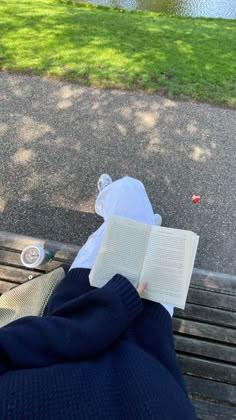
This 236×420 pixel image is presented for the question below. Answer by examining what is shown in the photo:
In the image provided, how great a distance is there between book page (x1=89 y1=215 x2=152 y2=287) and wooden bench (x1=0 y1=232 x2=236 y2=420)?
1.68 feet

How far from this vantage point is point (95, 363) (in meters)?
1.29

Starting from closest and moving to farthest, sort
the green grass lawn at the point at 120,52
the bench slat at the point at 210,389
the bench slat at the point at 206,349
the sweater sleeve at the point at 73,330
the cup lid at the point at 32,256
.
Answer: the sweater sleeve at the point at 73,330 < the bench slat at the point at 210,389 < the bench slat at the point at 206,349 < the cup lid at the point at 32,256 < the green grass lawn at the point at 120,52

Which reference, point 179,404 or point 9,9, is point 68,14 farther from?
point 179,404

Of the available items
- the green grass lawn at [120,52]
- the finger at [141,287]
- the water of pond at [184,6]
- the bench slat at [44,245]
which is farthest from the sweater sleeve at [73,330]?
the water of pond at [184,6]

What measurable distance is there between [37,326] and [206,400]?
39.2 inches

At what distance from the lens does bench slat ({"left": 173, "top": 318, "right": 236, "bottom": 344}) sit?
6.56 feet

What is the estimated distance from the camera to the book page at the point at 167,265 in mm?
1706

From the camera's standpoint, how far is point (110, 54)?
5.07m

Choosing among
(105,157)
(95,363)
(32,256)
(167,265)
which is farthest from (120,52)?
(95,363)

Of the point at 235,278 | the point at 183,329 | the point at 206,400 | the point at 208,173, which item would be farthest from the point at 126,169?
the point at 206,400

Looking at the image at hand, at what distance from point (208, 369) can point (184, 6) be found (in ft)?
34.8

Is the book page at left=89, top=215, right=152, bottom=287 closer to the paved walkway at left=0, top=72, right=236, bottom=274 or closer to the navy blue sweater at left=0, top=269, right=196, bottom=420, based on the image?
the navy blue sweater at left=0, top=269, right=196, bottom=420

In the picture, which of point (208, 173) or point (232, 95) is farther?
point (232, 95)

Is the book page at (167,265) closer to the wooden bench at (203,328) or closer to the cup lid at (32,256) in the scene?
the wooden bench at (203,328)
